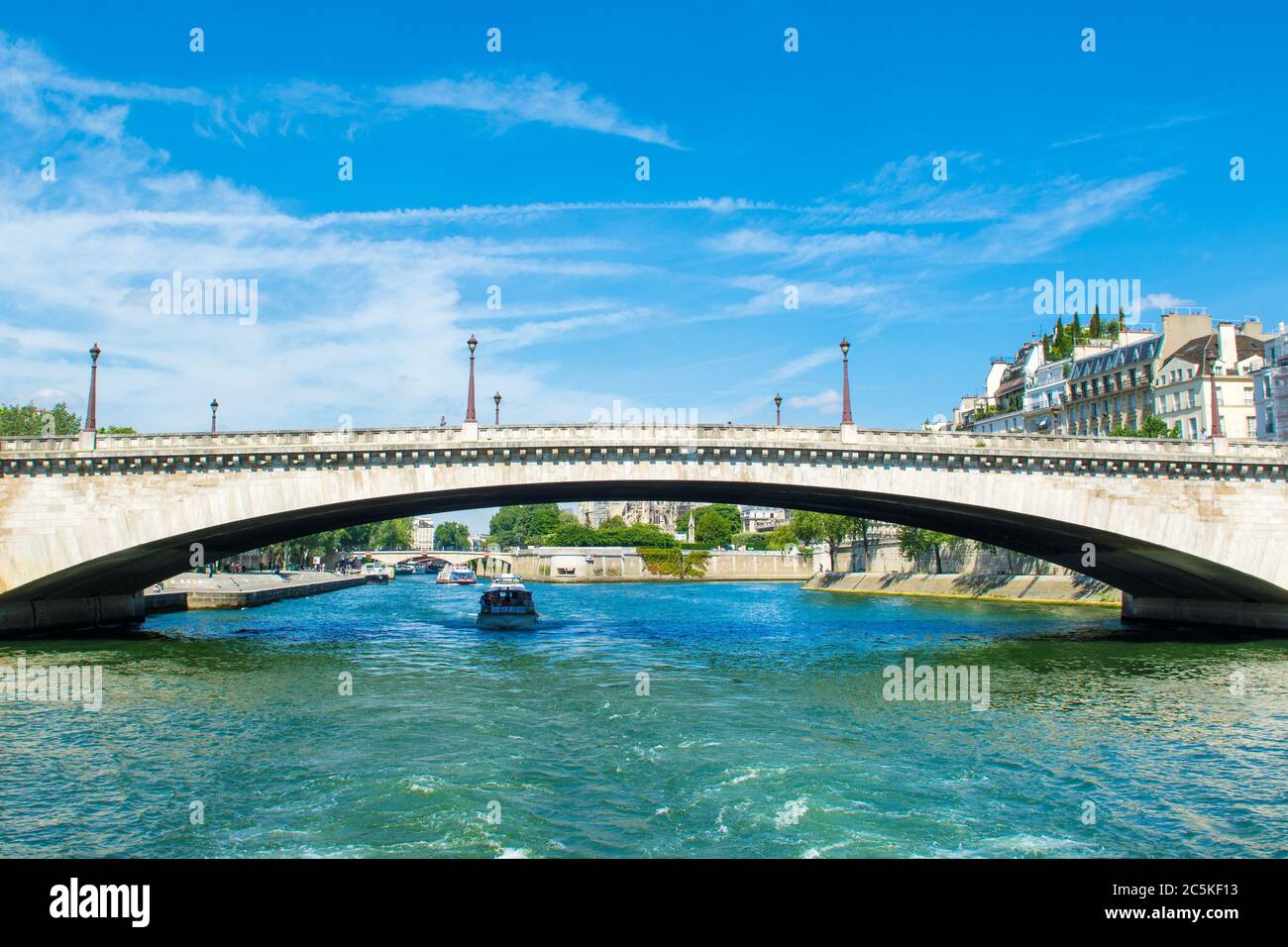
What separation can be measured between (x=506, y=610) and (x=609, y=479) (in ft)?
69.5

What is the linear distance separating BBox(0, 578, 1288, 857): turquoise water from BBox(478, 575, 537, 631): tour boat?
15.1 metres

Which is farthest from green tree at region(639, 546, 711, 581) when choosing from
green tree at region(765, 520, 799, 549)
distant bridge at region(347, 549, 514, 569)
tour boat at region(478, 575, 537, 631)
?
tour boat at region(478, 575, 537, 631)

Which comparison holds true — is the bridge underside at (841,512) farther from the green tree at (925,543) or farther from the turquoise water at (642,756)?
the green tree at (925,543)

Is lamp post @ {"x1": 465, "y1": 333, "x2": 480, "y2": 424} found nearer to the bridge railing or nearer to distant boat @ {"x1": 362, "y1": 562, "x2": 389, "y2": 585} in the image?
the bridge railing

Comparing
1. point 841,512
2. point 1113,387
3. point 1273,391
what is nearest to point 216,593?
point 841,512

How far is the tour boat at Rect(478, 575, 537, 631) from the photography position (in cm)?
5884

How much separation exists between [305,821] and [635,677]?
1915 cm

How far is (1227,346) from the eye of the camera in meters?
83.8

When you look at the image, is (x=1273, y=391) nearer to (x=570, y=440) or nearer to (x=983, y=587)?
(x=983, y=587)

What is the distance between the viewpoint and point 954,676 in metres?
35.9

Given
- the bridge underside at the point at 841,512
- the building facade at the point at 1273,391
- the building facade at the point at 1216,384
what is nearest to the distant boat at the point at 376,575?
the bridge underside at the point at 841,512

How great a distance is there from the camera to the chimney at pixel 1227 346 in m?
83.1
